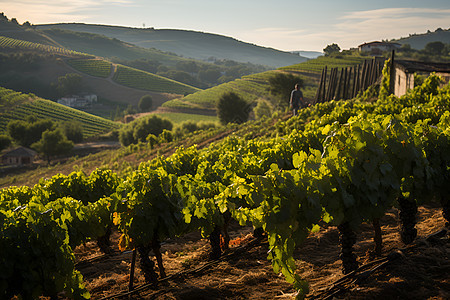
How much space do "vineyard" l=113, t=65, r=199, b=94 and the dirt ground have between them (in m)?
153

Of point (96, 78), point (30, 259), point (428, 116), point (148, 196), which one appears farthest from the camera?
point (96, 78)

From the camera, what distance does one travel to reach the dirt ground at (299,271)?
5098 mm

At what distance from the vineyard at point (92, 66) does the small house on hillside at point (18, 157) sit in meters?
96.7

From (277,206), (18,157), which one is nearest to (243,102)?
(18,157)

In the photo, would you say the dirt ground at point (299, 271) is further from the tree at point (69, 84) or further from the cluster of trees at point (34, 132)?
the tree at point (69, 84)

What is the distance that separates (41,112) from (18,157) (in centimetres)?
3649

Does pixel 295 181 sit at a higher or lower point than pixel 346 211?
higher

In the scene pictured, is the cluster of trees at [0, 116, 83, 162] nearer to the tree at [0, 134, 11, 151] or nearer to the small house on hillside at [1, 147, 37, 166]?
the tree at [0, 134, 11, 151]

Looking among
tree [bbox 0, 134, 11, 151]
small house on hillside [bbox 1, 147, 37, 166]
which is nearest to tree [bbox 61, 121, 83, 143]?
tree [bbox 0, 134, 11, 151]

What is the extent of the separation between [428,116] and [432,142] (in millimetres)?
4598

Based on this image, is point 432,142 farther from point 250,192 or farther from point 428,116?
point 428,116

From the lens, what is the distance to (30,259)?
5.62 metres

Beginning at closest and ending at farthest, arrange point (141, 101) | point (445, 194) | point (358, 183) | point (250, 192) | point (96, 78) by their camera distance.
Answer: point (250, 192) < point (358, 183) < point (445, 194) < point (141, 101) < point (96, 78)

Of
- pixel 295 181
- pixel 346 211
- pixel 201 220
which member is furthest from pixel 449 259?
pixel 201 220
